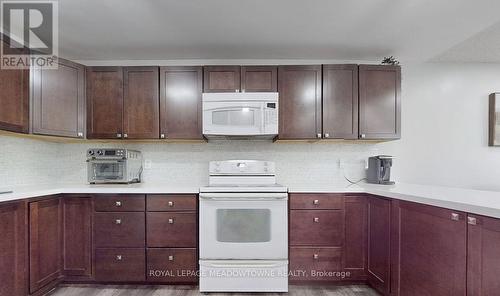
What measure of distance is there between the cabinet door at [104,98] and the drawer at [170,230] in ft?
3.29

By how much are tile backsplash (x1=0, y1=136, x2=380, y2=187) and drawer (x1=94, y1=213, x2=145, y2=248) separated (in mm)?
641

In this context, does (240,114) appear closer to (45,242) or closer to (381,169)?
(381,169)

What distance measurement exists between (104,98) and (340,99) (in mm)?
2416

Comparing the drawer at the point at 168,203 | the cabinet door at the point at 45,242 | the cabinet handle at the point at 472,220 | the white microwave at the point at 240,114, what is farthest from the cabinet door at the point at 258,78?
the cabinet door at the point at 45,242

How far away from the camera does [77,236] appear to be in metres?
2.30

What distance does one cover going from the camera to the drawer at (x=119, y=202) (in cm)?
230

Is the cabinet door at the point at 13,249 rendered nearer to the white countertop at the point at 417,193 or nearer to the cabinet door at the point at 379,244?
the white countertop at the point at 417,193

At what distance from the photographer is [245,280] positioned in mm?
2197

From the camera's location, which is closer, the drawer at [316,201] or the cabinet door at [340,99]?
the drawer at [316,201]

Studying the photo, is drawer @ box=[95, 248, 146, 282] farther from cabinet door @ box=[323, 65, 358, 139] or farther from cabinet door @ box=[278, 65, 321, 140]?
cabinet door @ box=[323, 65, 358, 139]

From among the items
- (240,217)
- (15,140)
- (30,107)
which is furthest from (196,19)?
(15,140)

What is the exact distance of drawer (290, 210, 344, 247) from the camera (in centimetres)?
231

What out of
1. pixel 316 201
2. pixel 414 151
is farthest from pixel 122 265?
pixel 414 151

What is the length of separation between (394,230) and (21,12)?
3.40 m
